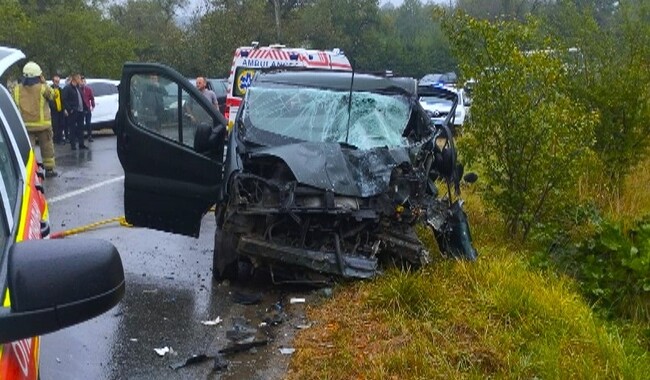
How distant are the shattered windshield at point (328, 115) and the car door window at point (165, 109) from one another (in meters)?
0.62

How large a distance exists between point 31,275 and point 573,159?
6.47 metres

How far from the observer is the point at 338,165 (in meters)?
6.57

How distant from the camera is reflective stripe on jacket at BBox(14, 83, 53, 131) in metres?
12.0

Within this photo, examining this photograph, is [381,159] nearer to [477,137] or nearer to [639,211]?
[477,137]

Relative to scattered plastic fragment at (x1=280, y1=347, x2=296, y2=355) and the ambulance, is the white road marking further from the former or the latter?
scattered plastic fragment at (x1=280, y1=347, x2=296, y2=355)

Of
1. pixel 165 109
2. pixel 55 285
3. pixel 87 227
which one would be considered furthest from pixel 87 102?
pixel 55 285

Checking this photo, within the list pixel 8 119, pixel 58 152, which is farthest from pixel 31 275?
pixel 58 152

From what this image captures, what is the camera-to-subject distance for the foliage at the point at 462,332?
484cm

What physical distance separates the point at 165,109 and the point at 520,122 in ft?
10.9

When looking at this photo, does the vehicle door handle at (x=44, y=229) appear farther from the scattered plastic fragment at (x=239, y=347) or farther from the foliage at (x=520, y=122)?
the foliage at (x=520, y=122)

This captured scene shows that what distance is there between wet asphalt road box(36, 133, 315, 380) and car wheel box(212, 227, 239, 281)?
107 millimetres

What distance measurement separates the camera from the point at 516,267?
21.8ft

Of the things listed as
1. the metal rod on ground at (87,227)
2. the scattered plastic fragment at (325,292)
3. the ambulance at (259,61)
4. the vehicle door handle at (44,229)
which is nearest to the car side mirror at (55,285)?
the vehicle door handle at (44,229)

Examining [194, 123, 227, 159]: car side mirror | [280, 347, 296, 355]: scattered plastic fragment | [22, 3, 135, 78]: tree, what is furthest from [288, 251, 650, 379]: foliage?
[22, 3, 135, 78]: tree
